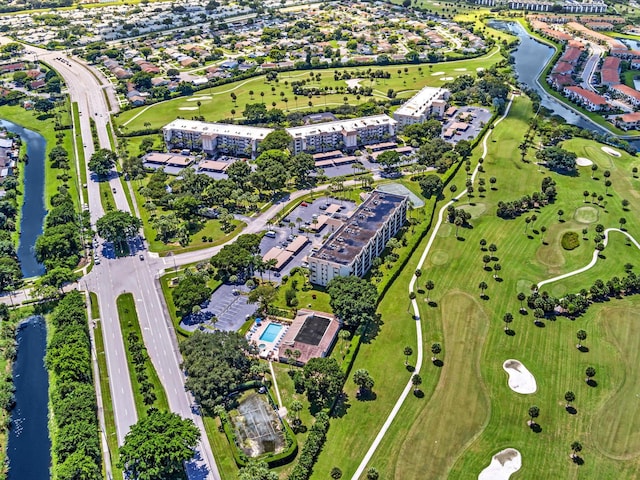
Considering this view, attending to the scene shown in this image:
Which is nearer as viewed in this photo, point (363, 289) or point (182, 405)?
point (182, 405)

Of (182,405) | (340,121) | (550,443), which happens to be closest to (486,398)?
(550,443)

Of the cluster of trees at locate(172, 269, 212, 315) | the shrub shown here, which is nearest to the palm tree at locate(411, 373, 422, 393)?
the cluster of trees at locate(172, 269, 212, 315)

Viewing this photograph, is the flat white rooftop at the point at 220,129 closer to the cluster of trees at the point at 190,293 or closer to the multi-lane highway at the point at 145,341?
the multi-lane highway at the point at 145,341

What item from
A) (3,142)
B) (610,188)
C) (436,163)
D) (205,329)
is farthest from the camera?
(3,142)

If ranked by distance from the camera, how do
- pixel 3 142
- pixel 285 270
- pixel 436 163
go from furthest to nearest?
pixel 3 142 < pixel 436 163 < pixel 285 270

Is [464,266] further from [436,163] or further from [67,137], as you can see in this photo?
[67,137]

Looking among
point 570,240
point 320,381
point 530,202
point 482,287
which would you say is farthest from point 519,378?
point 530,202
